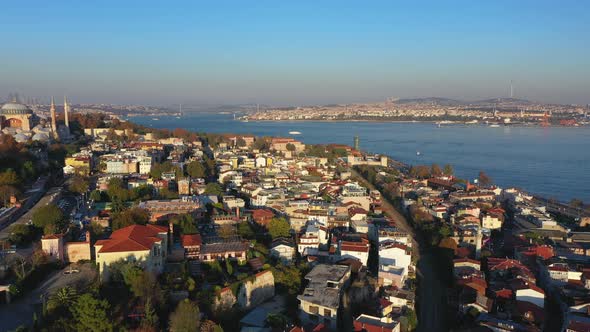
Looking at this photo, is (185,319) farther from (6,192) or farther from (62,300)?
(6,192)

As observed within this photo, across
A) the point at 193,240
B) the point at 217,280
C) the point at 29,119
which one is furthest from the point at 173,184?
the point at 29,119

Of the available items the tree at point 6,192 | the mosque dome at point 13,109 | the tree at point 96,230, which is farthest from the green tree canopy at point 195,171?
the mosque dome at point 13,109

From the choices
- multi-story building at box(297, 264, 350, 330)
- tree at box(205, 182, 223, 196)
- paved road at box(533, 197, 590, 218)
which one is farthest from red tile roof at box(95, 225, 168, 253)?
paved road at box(533, 197, 590, 218)

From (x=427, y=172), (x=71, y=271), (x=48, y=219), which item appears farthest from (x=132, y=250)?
(x=427, y=172)

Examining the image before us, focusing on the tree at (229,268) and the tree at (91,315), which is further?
the tree at (229,268)

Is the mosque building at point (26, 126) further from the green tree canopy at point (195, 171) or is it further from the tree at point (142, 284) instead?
the tree at point (142, 284)

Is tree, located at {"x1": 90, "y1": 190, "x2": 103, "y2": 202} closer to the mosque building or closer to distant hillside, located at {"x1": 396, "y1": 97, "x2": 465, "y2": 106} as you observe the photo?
the mosque building
